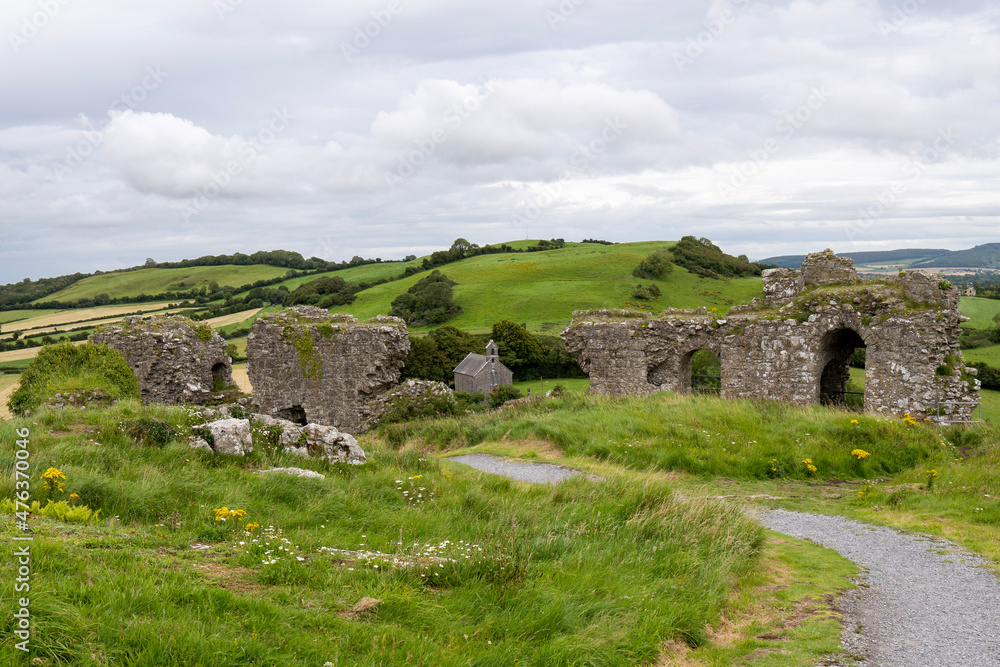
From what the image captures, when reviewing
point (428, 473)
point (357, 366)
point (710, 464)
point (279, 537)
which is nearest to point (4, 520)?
point (279, 537)

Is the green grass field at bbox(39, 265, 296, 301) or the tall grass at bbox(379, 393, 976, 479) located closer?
the tall grass at bbox(379, 393, 976, 479)

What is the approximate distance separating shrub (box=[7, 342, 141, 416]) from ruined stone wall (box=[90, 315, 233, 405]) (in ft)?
8.82

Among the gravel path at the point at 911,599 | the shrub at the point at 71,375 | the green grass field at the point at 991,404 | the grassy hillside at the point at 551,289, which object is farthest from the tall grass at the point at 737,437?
the grassy hillside at the point at 551,289

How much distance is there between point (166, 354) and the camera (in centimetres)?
1587

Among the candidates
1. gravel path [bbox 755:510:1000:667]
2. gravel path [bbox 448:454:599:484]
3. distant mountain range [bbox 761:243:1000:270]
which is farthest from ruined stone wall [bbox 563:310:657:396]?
distant mountain range [bbox 761:243:1000:270]

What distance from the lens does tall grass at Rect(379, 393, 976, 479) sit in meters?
11.5

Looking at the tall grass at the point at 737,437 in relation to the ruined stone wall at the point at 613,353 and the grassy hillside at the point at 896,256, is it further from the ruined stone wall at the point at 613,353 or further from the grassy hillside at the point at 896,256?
the grassy hillside at the point at 896,256

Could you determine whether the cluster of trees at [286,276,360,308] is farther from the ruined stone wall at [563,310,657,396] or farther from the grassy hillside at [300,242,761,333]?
the ruined stone wall at [563,310,657,396]

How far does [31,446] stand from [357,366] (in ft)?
35.3

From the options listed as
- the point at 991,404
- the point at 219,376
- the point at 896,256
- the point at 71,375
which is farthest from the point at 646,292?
the point at 896,256

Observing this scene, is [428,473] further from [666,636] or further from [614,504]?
[666,636]

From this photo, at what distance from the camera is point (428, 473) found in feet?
28.4

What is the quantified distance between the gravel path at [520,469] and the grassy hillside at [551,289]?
4903 centimetres

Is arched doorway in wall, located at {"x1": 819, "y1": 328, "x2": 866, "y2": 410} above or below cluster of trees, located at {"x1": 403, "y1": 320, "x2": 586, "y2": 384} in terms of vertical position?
above
